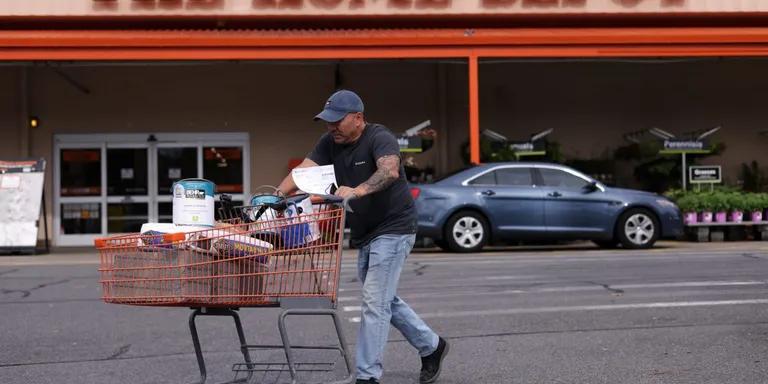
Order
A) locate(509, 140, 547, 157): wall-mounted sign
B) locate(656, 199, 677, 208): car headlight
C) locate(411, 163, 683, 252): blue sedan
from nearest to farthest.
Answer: locate(411, 163, 683, 252): blue sedan → locate(656, 199, 677, 208): car headlight → locate(509, 140, 547, 157): wall-mounted sign

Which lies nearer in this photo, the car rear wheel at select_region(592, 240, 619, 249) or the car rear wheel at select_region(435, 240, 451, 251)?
the car rear wheel at select_region(435, 240, 451, 251)

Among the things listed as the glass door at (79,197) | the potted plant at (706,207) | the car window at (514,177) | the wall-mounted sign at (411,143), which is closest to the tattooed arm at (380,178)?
the car window at (514,177)

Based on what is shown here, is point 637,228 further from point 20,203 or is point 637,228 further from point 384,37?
point 20,203

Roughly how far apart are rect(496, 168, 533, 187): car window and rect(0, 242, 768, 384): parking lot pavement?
3.01 meters

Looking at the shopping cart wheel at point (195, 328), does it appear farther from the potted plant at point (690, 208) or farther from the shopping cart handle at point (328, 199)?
the potted plant at point (690, 208)

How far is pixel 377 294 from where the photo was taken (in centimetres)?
512

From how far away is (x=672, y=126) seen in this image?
22.0m

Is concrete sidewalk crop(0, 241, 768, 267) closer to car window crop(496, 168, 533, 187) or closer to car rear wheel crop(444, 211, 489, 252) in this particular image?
car rear wheel crop(444, 211, 489, 252)

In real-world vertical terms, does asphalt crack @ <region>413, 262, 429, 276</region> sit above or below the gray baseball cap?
below

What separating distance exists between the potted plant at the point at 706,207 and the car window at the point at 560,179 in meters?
3.64

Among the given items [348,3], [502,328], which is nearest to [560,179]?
[348,3]

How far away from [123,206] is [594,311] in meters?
14.2

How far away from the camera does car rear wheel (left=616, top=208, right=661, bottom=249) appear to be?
15438 millimetres

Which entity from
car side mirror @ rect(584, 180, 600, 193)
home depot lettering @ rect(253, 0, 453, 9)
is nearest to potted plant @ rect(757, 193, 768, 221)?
car side mirror @ rect(584, 180, 600, 193)
